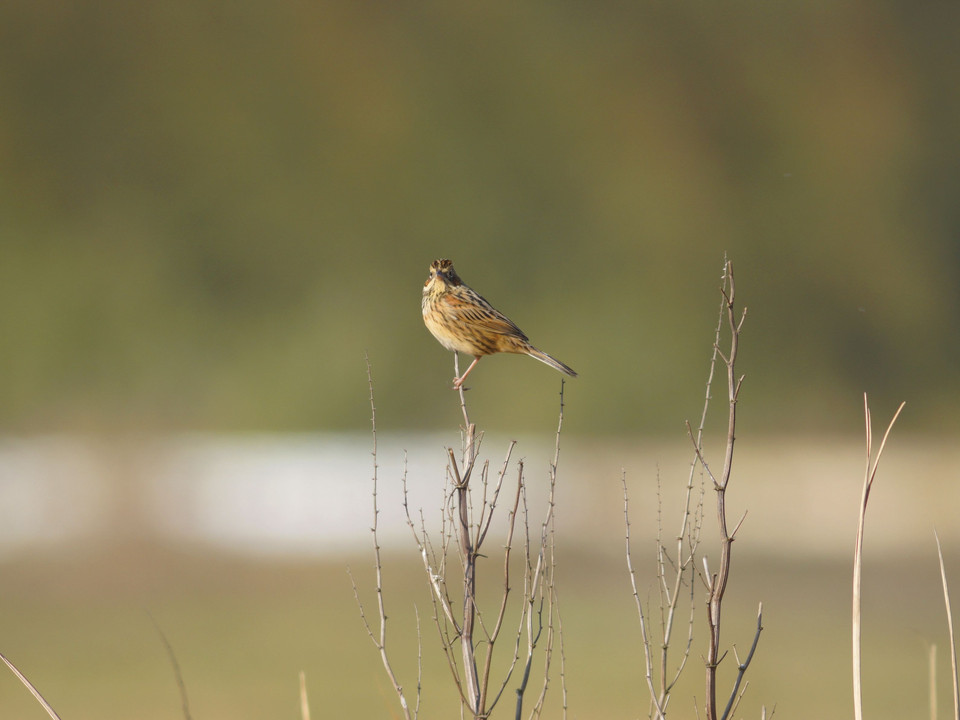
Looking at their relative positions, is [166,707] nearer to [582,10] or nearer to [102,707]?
[102,707]

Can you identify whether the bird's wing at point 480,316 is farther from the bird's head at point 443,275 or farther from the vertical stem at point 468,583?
the vertical stem at point 468,583

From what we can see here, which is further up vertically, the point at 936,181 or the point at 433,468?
the point at 936,181

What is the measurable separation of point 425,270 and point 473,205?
123 inches

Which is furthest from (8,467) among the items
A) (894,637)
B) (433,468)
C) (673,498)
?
(894,637)

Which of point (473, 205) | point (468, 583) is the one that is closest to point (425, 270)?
point (473, 205)

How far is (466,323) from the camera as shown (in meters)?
4.56

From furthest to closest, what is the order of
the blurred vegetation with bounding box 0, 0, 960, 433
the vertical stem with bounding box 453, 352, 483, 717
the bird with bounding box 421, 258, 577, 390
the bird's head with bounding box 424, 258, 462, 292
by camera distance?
1. the blurred vegetation with bounding box 0, 0, 960, 433
2. the bird's head with bounding box 424, 258, 462, 292
3. the bird with bounding box 421, 258, 577, 390
4. the vertical stem with bounding box 453, 352, 483, 717

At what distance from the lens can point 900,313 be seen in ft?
134

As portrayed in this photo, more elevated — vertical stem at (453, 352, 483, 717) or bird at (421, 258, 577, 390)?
bird at (421, 258, 577, 390)

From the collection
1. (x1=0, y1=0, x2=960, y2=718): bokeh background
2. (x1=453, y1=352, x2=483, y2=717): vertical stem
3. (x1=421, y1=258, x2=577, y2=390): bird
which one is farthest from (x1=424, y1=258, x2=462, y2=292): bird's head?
(x1=0, y1=0, x2=960, y2=718): bokeh background

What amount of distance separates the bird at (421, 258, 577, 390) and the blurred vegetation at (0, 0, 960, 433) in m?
31.7

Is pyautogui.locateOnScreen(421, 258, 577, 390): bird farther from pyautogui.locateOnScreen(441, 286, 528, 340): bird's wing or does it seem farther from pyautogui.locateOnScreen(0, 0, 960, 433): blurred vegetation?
pyautogui.locateOnScreen(0, 0, 960, 433): blurred vegetation

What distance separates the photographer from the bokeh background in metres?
31.8

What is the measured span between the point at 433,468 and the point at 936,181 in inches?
A: 852
